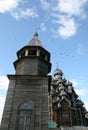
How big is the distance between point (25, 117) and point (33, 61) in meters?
5.94

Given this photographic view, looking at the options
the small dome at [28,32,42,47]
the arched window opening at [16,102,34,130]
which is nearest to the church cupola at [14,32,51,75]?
the small dome at [28,32,42,47]

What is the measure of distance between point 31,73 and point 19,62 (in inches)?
92.8

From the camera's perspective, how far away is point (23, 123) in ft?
47.5

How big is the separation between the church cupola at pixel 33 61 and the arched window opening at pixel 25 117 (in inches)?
139

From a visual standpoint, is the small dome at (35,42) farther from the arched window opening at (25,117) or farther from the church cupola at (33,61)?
the arched window opening at (25,117)

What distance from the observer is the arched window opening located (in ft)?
46.8

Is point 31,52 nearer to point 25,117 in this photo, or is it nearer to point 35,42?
point 35,42

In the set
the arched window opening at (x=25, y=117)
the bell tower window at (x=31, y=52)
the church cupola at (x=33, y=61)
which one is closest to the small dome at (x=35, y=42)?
the church cupola at (x=33, y=61)

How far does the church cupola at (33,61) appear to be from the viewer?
18.1 metres

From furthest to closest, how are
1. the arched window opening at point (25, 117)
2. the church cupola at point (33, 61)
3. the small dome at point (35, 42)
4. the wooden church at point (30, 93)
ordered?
the small dome at point (35, 42), the church cupola at point (33, 61), the wooden church at point (30, 93), the arched window opening at point (25, 117)

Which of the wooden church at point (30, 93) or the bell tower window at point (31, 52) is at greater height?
the bell tower window at point (31, 52)

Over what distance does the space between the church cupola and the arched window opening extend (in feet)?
11.6

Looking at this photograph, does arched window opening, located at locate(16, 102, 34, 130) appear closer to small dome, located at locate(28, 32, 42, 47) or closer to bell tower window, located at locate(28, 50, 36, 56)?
bell tower window, located at locate(28, 50, 36, 56)

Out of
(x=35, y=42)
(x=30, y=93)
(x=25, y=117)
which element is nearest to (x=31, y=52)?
(x=35, y=42)
